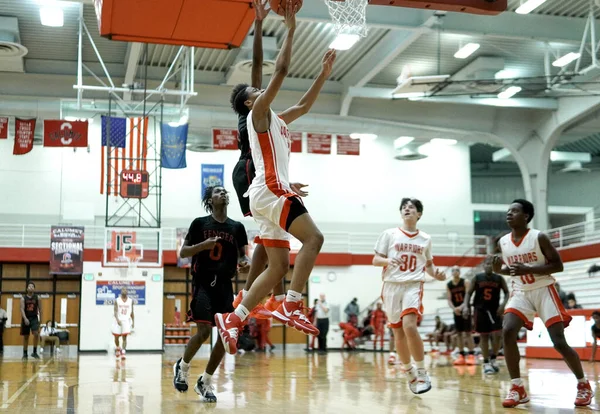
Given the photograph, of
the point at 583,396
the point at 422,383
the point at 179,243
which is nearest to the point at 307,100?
the point at 422,383

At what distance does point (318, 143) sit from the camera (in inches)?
932

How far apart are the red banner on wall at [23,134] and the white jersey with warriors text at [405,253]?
16.2 meters

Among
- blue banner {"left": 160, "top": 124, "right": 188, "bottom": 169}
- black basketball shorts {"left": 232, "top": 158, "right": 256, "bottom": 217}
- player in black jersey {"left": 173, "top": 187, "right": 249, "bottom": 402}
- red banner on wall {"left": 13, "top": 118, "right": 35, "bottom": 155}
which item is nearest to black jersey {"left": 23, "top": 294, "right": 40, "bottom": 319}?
red banner on wall {"left": 13, "top": 118, "right": 35, "bottom": 155}

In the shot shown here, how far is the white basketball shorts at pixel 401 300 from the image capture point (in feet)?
25.5

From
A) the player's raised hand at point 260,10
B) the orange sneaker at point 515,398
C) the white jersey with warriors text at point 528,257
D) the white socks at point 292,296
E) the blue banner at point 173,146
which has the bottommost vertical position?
the orange sneaker at point 515,398

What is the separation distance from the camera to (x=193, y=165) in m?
29.0

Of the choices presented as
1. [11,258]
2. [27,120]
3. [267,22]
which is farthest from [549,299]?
[11,258]

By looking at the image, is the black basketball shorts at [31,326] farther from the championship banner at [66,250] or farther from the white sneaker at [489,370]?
the white sneaker at [489,370]

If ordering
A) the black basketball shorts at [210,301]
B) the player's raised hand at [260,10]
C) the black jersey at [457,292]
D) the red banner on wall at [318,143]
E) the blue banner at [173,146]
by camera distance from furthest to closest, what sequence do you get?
the red banner on wall at [318,143] < the blue banner at [173,146] < the black jersey at [457,292] < the black basketball shorts at [210,301] < the player's raised hand at [260,10]

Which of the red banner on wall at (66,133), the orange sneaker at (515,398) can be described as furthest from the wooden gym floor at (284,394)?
the red banner on wall at (66,133)

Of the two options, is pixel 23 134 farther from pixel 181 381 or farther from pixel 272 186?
pixel 272 186

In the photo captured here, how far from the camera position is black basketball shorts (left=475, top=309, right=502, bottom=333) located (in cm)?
1277

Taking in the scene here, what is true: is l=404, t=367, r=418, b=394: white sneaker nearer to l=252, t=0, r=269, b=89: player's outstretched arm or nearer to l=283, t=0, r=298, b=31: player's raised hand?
l=252, t=0, r=269, b=89: player's outstretched arm

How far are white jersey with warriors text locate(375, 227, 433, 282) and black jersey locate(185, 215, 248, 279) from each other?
1771 mm
